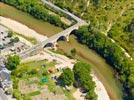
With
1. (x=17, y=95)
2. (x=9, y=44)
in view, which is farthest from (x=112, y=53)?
(x=17, y=95)

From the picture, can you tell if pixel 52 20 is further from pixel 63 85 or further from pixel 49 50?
pixel 63 85

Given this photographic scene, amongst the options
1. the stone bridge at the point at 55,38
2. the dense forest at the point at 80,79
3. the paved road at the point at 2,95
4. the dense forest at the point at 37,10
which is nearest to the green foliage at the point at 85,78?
the dense forest at the point at 80,79

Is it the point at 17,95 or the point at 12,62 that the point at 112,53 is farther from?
the point at 17,95

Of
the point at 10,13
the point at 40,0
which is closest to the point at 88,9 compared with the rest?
the point at 40,0

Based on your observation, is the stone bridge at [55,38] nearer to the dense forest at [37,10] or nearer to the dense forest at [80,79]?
the dense forest at [37,10]

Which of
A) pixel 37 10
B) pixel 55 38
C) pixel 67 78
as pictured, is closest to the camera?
pixel 67 78
